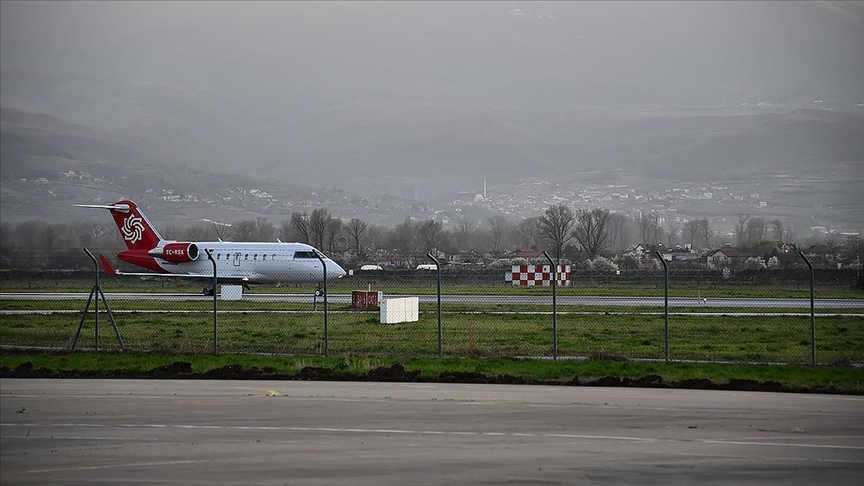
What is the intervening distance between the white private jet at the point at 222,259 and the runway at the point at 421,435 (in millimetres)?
31957

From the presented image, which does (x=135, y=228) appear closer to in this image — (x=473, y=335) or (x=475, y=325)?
(x=475, y=325)

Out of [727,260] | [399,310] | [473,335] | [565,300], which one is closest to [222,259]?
[565,300]

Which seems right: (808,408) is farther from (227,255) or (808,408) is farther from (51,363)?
(227,255)

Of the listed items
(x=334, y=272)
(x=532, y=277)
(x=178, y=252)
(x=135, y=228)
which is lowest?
(x=532, y=277)

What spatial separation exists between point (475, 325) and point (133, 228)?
1286 inches

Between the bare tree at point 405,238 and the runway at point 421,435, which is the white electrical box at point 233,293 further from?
the bare tree at point 405,238

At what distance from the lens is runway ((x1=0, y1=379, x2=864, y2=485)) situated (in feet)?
38.9

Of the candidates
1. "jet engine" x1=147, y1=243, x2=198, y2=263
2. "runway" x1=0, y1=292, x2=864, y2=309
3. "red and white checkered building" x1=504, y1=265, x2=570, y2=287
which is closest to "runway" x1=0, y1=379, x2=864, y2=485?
"runway" x1=0, y1=292, x2=864, y2=309

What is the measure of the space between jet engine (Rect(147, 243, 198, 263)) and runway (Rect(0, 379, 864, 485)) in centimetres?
3802

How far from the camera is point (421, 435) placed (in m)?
14.0

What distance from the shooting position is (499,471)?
1195 centimetres

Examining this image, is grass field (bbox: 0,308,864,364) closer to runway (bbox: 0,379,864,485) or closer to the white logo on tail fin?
runway (bbox: 0,379,864,485)

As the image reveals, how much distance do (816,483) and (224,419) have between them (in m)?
7.99

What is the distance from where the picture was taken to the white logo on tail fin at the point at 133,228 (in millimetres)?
59219
